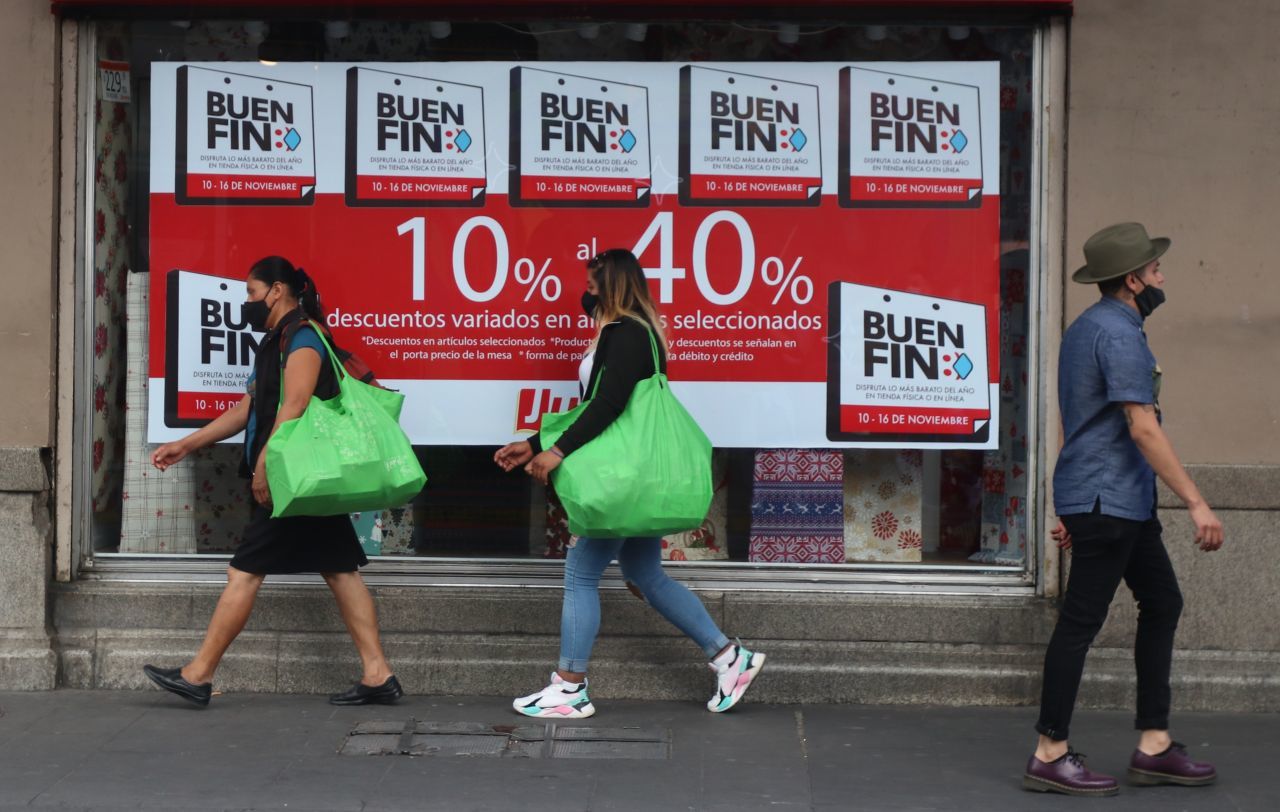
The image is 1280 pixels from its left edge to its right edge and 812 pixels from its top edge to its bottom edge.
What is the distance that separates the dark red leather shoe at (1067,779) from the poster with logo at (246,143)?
3.77 metres

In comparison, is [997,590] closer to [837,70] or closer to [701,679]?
[701,679]

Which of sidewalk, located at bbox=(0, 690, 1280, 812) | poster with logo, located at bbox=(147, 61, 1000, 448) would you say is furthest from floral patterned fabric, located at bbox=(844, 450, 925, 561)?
sidewalk, located at bbox=(0, 690, 1280, 812)

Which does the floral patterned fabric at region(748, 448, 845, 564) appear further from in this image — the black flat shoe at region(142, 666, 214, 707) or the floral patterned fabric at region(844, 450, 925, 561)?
the black flat shoe at region(142, 666, 214, 707)

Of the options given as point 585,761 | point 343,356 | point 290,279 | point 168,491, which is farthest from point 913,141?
point 168,491

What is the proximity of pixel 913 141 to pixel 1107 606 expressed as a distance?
2.39 metres

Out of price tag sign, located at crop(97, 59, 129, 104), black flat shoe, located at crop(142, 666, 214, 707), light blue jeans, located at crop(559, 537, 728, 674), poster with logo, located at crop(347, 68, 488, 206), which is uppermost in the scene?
price tag sign, located at crop(97, 59, 129, 104)

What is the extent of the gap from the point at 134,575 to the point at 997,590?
3.66 m

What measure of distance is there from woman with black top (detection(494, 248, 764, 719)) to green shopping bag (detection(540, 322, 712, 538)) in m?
0.07

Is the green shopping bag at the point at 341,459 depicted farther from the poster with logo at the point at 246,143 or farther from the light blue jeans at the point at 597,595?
the poster with logo at the point at 246,143

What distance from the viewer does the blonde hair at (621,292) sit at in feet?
20.7

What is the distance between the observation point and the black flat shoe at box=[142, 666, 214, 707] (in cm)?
649

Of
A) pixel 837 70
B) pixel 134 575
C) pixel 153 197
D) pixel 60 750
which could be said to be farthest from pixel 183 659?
pixel 837 70

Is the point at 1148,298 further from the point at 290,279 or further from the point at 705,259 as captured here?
the point at 290,279

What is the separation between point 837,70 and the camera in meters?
7.07
